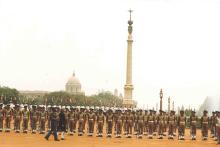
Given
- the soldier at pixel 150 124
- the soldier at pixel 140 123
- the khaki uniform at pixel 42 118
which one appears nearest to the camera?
the soldier at pixel 150 124

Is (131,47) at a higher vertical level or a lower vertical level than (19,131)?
higher

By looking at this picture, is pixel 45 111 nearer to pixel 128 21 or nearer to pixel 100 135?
pixel 100 135

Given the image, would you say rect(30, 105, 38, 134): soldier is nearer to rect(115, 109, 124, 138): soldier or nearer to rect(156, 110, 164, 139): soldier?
rect(115, 109, 124, 138): soldier

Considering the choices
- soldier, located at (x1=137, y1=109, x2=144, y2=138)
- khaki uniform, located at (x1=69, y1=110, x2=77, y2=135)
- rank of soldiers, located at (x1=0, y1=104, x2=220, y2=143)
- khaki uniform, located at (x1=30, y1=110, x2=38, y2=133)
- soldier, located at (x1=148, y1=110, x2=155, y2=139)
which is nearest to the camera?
rank of soldiers, located at (x1=0, y1=104, x2=220, y2=143)

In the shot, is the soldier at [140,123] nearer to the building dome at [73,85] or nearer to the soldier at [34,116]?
the soldier at [34,116]

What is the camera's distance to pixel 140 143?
67.3 feet

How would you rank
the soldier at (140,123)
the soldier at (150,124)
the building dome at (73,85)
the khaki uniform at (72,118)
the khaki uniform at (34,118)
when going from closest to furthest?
the soldier at (150,124)
the soldier at (140,123)
the khaki uniform at (72,118)
the khaki uniform at (34,118)
the building dome at (73,85)

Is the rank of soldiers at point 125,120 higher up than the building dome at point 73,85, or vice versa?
the building dome at point 73,85

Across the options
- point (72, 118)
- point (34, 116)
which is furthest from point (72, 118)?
point (34, 116)

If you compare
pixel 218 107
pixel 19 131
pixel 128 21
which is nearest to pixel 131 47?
pixel 128 21

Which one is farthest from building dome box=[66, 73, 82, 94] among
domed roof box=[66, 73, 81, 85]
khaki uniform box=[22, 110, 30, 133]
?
khaki uniform box=[22, 110, 30, 133]

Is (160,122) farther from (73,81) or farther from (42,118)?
(73,81)

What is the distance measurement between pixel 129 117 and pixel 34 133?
17.1 ft

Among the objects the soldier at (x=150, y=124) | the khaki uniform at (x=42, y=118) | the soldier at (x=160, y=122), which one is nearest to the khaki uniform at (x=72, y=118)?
the khaki uniform at (x=42, y=118)
